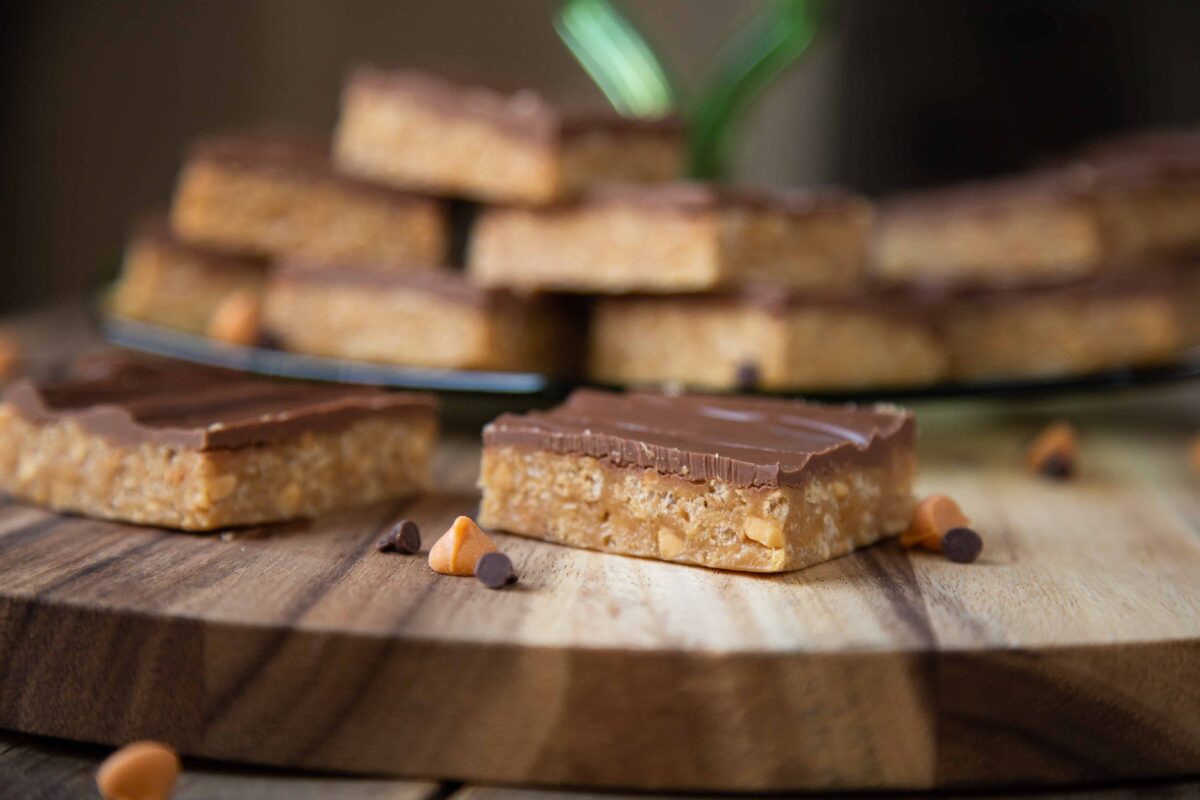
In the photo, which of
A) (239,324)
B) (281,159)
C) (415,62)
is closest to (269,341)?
(239,324)

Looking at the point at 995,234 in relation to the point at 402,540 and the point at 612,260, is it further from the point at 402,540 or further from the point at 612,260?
the point at 402,540

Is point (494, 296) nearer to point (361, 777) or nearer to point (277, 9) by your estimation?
point (361, 777)

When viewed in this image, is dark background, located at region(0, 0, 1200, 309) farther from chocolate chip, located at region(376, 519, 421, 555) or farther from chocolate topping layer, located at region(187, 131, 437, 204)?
chocolate chip, located at region(376, 519, 421, 555)

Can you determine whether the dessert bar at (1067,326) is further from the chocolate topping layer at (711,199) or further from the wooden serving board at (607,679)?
the wooden serving board at (607,679)

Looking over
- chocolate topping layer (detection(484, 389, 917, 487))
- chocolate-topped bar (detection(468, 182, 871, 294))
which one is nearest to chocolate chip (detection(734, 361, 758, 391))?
chocolate-topped bar (detection(468, 182, 871, 294))

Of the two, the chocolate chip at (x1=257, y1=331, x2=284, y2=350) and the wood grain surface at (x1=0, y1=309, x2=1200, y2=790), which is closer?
the wood grain surface at (x1=0, y1=309, x2=1200, y2=790)

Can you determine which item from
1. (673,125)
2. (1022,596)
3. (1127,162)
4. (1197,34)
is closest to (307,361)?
(673,125)

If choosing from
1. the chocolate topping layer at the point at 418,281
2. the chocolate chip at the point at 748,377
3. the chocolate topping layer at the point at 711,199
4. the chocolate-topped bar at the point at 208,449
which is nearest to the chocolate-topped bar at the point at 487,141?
the chocolate topping layer at the point at 711,199
